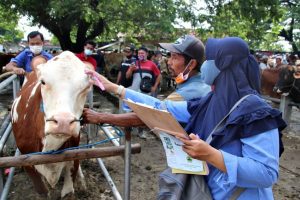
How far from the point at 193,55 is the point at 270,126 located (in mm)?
1200

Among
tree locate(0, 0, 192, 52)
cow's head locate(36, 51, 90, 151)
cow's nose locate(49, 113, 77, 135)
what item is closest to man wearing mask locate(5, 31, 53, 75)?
cow's head locate(36, 51, 90, 151)

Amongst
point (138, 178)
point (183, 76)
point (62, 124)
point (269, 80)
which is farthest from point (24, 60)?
point (269, 80)

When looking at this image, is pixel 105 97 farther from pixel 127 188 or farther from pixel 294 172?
pixel 127 188

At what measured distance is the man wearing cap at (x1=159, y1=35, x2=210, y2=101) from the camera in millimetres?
2617

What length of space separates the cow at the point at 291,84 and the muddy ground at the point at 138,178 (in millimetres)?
1662

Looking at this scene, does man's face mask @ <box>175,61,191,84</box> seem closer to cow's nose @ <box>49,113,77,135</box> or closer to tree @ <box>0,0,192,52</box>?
cow's nose @ <box>49,113,77,135</box>

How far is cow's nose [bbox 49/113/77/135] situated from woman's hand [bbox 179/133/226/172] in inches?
43.6

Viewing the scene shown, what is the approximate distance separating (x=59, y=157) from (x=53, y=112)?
0.39 m

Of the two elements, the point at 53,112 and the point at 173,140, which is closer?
the point at 173,140

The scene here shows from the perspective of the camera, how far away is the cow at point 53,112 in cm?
245

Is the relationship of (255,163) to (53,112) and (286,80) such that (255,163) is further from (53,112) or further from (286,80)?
(286,80)

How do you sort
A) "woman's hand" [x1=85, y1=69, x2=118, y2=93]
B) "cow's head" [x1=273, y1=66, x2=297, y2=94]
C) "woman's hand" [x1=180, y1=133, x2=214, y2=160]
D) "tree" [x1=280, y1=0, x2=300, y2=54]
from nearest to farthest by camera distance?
"woman's hand" [x1=180, y1=133, x2=214, y2=160]
"woman's hand" [x1=85, y1=69, x2=118, y2=93]
"cow's head" [x1=273, y1=66, x2=297, y2=94]
"tree" [x1=280, y1=0, x2=300, y2=54]

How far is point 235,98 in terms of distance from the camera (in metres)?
1.66

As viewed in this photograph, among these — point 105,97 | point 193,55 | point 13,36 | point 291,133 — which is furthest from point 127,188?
point 13,36
